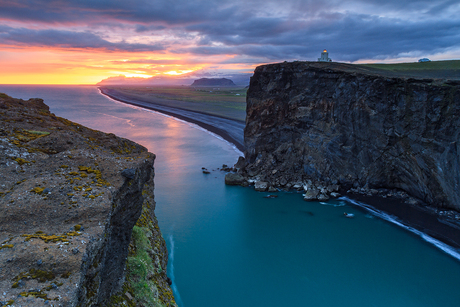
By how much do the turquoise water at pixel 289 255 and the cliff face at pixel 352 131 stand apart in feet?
17.9

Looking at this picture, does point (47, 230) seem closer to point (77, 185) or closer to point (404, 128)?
point (77, 185)

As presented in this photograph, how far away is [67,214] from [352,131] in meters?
33.2

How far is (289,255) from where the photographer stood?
23344mm

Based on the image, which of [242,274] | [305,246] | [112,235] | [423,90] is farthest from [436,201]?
[112,235]

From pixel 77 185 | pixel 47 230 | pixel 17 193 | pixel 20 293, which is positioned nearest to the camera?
pixel 20 293

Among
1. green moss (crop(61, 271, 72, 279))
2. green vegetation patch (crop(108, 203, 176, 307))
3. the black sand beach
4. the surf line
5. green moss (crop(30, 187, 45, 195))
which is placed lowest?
the surf line

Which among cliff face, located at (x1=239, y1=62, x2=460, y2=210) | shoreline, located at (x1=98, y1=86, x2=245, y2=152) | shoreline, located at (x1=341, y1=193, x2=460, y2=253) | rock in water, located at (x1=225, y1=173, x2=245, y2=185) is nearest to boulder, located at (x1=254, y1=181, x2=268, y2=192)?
cliff face, located at (x1=239, y1=62, x2=460, y2=210)

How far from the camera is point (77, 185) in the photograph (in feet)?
28.2

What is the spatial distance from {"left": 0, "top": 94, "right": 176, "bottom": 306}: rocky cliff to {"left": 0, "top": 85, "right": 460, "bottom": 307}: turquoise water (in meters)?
8.16

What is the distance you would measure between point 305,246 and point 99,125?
7648 cm

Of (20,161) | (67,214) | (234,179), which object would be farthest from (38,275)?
(234,179)

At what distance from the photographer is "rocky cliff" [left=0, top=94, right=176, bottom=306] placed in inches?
241

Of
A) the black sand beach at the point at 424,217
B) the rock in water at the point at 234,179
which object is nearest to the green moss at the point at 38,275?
the black sand beach at the point at 424,217

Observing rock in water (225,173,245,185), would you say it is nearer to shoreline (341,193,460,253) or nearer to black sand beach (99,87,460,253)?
shoreline (341,193,460,253)
